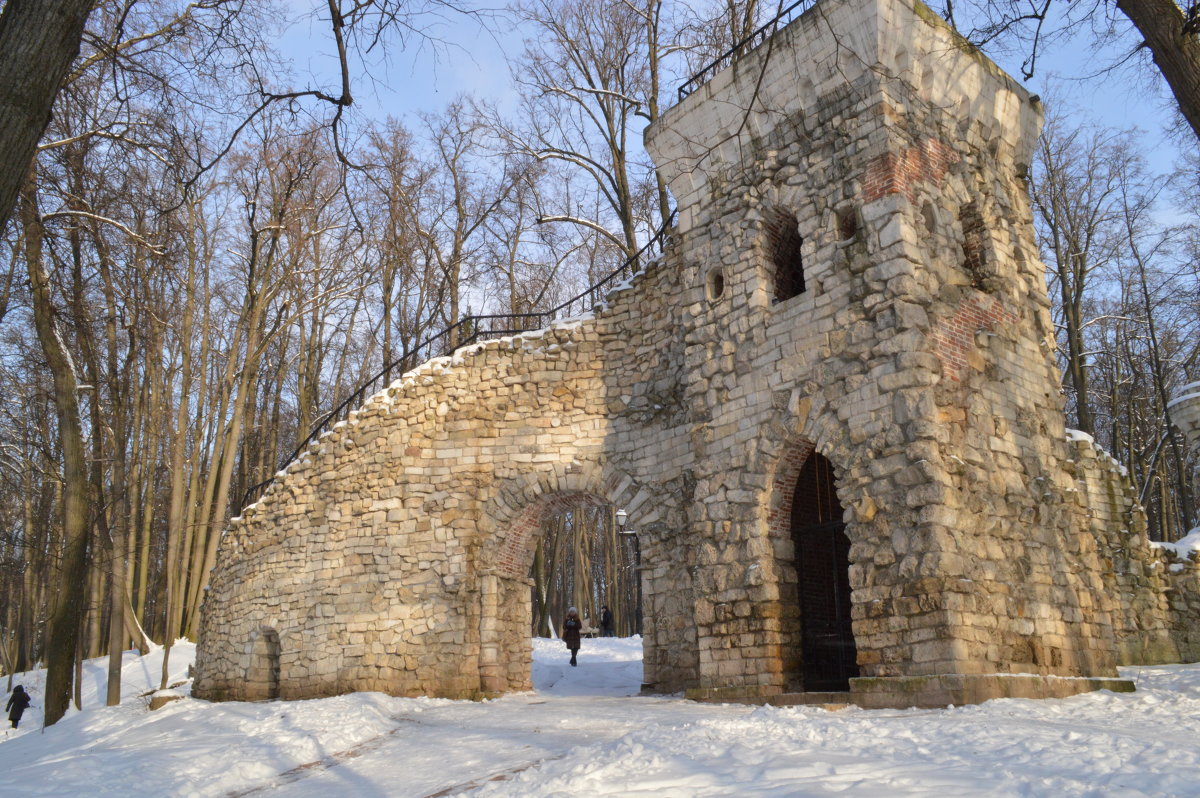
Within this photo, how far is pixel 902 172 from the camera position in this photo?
9.82 meters

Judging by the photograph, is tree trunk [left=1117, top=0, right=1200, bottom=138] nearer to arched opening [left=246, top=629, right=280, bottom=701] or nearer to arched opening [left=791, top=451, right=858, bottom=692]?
arched opening [left=791, top=451, right=858, bottom=692]

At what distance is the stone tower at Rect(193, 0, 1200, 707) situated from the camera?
900 cm

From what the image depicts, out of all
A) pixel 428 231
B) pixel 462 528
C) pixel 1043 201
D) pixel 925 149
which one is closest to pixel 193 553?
pixel 428 231

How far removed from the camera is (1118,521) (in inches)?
525

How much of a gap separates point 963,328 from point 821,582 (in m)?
3.64

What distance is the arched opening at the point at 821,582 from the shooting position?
10.8 metres

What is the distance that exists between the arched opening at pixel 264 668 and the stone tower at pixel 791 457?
0.03m

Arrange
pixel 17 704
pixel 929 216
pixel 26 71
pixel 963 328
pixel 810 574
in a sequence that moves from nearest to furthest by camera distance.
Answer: pixel 26 71 → pixel 963 328 → pixel 929 216 → pixel 810 574 → pixel 17 704

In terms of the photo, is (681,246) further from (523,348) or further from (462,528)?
(462,528)

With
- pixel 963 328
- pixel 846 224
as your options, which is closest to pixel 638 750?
pixel 963 328

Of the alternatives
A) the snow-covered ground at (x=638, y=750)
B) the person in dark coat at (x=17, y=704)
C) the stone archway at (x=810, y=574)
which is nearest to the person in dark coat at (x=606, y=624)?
the person in dark coat at (x=17, y=704)

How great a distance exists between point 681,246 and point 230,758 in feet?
26.9

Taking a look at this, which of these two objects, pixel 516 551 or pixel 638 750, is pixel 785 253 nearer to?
pixel 516 551

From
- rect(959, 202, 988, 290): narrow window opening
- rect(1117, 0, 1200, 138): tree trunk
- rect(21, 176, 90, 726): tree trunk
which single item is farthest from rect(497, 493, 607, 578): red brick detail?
rect(1117, 0, 1200, 138): tree trunk
